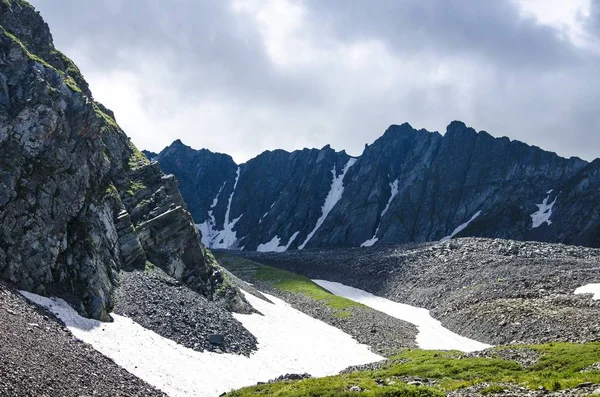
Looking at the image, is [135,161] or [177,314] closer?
[177,314]

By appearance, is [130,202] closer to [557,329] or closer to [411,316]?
[411,316]

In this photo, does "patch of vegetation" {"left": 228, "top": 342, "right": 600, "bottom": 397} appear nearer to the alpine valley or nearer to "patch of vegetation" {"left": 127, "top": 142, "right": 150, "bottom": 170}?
the alpine valley

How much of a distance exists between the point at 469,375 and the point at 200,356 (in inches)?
960

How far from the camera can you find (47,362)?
104ft

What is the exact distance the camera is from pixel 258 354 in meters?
54.9

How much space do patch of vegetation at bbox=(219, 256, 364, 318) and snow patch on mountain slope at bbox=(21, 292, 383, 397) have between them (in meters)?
24.1

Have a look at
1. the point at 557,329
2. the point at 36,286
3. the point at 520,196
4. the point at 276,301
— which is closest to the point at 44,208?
the point at 36,286

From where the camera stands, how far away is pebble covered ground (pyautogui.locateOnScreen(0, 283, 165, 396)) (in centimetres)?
2842

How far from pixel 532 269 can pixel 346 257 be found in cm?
6166

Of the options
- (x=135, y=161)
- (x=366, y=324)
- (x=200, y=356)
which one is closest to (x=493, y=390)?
(x=200, y=356)

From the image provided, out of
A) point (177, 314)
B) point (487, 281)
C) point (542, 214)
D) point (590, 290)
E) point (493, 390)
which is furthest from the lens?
point (542, 214)

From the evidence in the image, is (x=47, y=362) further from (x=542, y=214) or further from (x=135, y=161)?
(x=542, y=214)

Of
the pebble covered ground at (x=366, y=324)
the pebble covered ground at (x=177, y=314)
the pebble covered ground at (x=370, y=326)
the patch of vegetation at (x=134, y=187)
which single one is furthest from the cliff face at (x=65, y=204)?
the pebble covered ground at (x=366, y=324)

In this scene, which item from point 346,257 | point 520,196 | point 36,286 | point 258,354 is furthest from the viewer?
point 520,196
